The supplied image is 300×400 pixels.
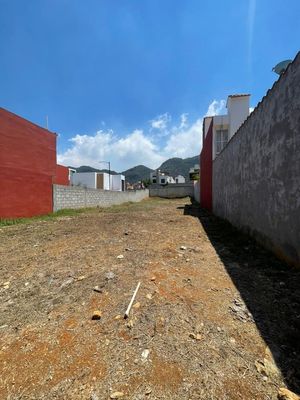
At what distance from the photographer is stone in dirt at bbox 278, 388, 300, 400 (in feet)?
4.28

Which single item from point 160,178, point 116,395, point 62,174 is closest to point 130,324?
point 116,395

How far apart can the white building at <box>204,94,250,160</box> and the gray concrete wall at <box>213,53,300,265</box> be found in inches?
346

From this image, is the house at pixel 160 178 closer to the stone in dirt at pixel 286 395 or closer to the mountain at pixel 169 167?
the stone in dirt at pixel 286 395

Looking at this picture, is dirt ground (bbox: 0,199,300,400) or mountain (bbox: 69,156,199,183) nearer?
dirt ground (bbox: 0,199,300,400)

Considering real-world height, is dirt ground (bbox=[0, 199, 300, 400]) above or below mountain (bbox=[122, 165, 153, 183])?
below

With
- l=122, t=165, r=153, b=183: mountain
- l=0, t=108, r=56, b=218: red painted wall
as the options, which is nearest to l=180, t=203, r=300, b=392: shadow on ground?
l=0, t=108, r=56, b=218: red painted wall

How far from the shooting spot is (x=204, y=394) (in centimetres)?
135

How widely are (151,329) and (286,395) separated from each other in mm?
1017

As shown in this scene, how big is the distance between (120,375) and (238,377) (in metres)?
0.78

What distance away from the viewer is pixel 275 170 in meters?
3.55

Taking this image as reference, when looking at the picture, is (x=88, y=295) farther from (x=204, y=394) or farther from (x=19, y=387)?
(x=204, y=394)

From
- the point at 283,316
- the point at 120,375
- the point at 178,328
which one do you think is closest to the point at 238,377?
the point at 178,328

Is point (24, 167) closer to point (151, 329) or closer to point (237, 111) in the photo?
point (151, 329)

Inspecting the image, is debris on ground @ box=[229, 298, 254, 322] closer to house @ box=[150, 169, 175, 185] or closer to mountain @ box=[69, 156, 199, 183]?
house @ box=[150, 169, 175, 185]
